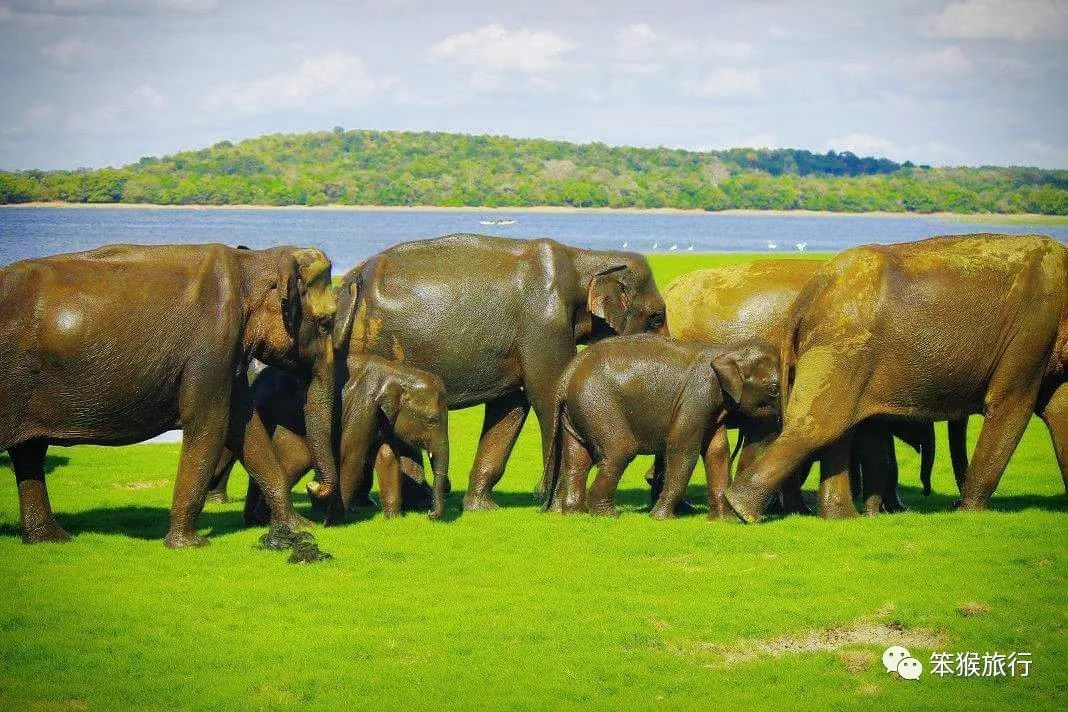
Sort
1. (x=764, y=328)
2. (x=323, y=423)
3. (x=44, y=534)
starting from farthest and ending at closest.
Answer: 1. (x=764, y=328)
2. (x=323, y=423)
3. (x=44, y=534)

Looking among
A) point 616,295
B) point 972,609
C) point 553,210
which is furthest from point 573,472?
point 553,210

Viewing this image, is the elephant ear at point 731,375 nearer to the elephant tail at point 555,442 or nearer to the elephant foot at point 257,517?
the elephant tail at point 555,442

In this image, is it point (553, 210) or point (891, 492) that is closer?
point (891, 492)

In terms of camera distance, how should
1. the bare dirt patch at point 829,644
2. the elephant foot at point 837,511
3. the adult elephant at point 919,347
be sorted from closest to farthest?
the bare dirt patch at point 829,644 < the adult elephant at point 919,347 < the elephant foot at point 837,511

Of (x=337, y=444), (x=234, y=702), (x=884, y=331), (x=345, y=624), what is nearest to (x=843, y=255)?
(x=884, y=331)

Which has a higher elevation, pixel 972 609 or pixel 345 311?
pixel 345 311

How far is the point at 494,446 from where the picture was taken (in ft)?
52.6

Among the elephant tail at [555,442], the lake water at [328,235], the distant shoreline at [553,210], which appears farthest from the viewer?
the distant shoreline at [553,210]

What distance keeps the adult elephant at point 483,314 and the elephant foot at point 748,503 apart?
2.30 meters

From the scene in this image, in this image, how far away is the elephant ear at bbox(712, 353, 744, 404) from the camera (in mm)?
14328

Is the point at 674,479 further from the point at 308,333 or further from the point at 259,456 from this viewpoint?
the point at 259,456

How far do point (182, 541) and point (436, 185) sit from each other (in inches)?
6434

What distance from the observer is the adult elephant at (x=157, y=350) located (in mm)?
12414

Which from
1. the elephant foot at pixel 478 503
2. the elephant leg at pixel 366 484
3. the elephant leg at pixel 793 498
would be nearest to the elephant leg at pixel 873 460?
the elephant leg at pixel 793 498
